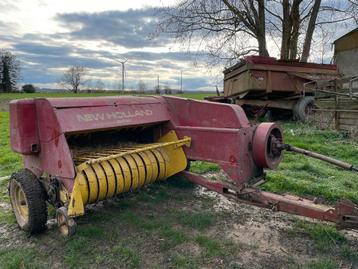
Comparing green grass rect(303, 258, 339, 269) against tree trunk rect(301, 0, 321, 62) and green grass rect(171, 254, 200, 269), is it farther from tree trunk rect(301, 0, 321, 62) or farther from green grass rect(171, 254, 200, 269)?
tree trunk rect(301, 0, 321, 62)

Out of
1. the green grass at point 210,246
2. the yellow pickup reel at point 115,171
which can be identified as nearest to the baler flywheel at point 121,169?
the yellow pickup reel at point 115,171

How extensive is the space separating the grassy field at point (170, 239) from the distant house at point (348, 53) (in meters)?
19.0

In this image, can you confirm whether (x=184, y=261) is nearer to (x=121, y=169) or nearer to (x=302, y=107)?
(x=121, y=169)

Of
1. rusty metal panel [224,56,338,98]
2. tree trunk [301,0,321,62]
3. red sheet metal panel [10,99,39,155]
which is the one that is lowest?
red sheet metal panel [10,99,39,155]

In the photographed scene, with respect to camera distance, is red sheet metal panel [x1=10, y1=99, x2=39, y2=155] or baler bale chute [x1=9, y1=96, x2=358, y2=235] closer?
baler bale chute [x1=9, y1=96, x2=358, y2=235]

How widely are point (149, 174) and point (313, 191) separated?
2063mm

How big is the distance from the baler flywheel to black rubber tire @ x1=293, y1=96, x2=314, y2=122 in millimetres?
7801

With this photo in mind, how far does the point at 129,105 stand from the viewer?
161 inches

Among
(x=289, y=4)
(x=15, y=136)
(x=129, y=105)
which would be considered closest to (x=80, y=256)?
(x=15, y=136)

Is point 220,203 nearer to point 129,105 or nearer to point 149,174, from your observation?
point 149,174

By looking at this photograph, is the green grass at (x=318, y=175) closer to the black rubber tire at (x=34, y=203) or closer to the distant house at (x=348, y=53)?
the black rubber tire at (x=34, y=203)

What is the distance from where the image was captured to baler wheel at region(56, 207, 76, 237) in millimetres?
3009

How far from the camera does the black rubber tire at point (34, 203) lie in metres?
3.51

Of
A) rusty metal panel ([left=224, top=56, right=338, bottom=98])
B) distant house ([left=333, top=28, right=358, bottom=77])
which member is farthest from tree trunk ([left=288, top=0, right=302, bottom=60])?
distant house ([left=333, top=28, right=358, bottom=77])
